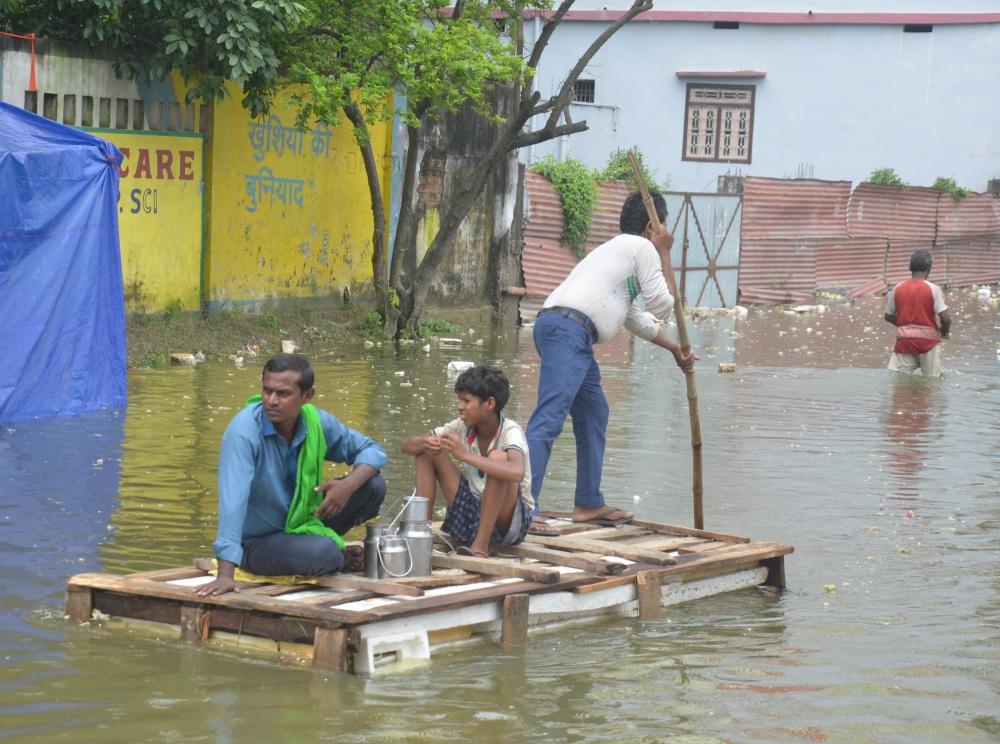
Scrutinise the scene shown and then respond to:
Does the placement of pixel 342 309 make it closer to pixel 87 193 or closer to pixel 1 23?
pixel 1 23

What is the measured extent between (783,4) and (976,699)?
27.0m

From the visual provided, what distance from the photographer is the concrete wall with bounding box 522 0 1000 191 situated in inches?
1189

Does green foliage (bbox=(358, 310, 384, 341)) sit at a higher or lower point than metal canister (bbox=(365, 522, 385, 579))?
higher

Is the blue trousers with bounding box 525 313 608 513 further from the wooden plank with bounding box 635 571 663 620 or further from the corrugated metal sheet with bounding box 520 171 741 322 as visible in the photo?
the corrugated metal sheet with bounding box 520 171 741 322

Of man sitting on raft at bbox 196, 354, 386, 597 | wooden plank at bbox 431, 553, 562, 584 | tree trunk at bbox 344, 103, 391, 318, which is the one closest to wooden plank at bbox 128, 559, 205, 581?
man sitting on raft at bbox 196, 354, 386, 597

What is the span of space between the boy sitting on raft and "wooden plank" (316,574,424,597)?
2.25 feet

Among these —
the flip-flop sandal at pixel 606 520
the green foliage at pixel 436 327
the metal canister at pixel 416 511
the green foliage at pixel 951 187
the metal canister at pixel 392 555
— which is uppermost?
the green foliage at pixel 951 187

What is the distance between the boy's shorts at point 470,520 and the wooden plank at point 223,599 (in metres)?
1.24

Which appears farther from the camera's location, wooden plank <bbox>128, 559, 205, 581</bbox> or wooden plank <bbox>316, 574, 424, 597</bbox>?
wooden plank <bbox>128, 559, 205, 581</bbox>

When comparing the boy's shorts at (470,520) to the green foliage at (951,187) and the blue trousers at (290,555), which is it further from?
the green foliage at (951,187)

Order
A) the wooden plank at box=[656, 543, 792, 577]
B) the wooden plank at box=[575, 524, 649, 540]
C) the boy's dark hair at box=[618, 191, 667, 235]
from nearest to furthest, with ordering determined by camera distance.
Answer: the wooden plank at box=[656, 543, 792, 577] → the wooden plank at box=[575, 524, 649, 540] → the boy's dark hair at box=[618, 191, 667, 235]

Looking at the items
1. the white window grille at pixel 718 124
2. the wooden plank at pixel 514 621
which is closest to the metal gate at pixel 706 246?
the white window grille at pixel 718 124

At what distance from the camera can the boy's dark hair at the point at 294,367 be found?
5.56m

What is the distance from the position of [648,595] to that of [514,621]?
Answer: 0.77m
